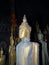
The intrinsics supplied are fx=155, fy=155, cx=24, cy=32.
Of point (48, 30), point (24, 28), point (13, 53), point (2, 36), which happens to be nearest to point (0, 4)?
point (2, 36)

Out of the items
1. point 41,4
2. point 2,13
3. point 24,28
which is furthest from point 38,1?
point 24,28

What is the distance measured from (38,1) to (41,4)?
0.08 metres

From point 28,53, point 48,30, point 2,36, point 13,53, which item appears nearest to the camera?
point 28,53

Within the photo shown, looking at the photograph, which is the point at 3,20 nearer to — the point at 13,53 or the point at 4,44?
the point at 4,44

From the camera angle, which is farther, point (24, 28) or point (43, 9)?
point (43, 9)

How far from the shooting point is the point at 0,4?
269cm

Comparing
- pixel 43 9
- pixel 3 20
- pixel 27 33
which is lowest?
pixel 27 33

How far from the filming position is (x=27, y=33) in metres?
0.60

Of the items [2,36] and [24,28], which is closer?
[24,28]

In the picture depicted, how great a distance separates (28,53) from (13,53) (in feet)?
3.06

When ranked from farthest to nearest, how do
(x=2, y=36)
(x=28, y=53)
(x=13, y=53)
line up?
(x=2, y=36)
(x=13, y=53)
(x=28, y=53)

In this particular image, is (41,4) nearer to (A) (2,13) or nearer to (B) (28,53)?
(A) (2,13)

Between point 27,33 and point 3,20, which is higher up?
point 3,20

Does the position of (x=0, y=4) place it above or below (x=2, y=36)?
above
